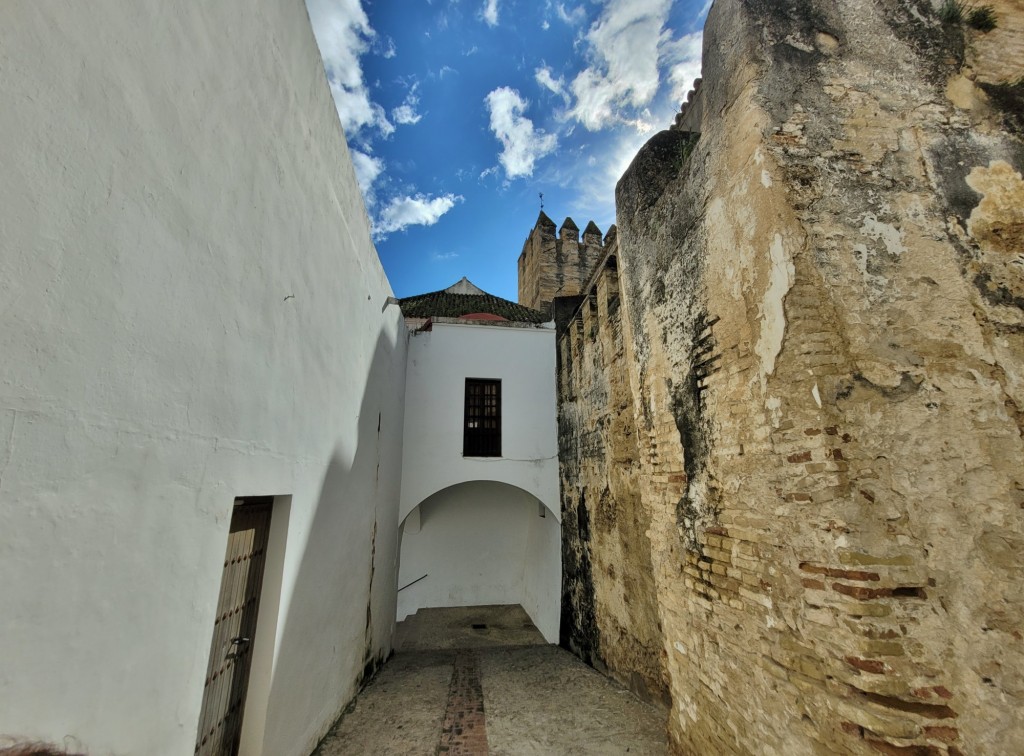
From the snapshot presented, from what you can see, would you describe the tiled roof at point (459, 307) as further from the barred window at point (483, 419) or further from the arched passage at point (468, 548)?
the arched passage at point (468, 548)

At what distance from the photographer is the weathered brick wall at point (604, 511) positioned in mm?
4961

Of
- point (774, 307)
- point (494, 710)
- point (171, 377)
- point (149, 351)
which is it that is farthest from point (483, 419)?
point (149, 351)

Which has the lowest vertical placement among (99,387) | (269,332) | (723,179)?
(99,387)

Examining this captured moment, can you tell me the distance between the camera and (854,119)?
2754 mm

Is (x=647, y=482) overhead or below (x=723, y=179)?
below

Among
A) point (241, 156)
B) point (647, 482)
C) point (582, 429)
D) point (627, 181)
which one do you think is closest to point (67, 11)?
point (241, 156)

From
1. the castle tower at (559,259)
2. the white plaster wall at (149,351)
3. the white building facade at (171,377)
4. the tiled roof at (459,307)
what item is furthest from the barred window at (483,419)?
the castle tower at (559,259)

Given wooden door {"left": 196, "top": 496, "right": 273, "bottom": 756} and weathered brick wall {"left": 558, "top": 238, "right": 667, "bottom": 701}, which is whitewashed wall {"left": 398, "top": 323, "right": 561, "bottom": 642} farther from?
wooden door {"left": 196, "top": 496, "right": 273, "bottom": 756}

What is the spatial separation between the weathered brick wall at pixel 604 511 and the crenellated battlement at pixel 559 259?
7313mm

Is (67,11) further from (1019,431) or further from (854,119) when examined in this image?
(1019,431)

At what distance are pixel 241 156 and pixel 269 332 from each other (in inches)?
36.6

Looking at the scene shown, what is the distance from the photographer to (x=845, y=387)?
2.30 metres

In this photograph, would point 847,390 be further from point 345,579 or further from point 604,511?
point 345,579

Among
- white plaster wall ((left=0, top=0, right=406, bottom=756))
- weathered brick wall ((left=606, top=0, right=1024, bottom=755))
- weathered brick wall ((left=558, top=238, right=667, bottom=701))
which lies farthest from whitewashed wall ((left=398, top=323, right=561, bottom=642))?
weathered brick wall ((left=606, top=0, right=1024, bottom=755))
